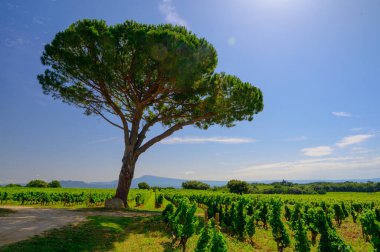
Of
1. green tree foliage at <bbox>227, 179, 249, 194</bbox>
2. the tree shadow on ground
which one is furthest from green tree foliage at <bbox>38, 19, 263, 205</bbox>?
green tree foliage at <bbox>227, 179, 249, 194</bbox>

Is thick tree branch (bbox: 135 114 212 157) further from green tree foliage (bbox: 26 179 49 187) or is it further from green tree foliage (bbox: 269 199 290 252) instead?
green tree foliage (bbox: 26 179 49 187)

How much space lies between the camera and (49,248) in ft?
34.5

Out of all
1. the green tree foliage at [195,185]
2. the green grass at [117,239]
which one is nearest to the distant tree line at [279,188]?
the green tree foliage at [195,185]

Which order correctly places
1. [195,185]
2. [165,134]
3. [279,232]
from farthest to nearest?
[195,185]
[165,134]
[279,232]

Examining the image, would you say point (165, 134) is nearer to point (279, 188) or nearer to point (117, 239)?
point (117, 239)

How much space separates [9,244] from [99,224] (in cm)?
559

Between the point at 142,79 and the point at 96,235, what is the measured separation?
14304 mm

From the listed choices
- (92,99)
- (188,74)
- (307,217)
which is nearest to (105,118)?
(92,99)

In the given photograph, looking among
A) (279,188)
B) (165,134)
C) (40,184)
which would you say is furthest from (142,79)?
(279,188)

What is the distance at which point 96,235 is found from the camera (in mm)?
13523

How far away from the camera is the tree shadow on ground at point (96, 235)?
10.8 meters

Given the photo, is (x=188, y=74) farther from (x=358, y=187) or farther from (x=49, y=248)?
(x=358, y=187)

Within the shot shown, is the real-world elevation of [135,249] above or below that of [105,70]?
below

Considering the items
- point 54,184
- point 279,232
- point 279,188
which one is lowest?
point 279,232
